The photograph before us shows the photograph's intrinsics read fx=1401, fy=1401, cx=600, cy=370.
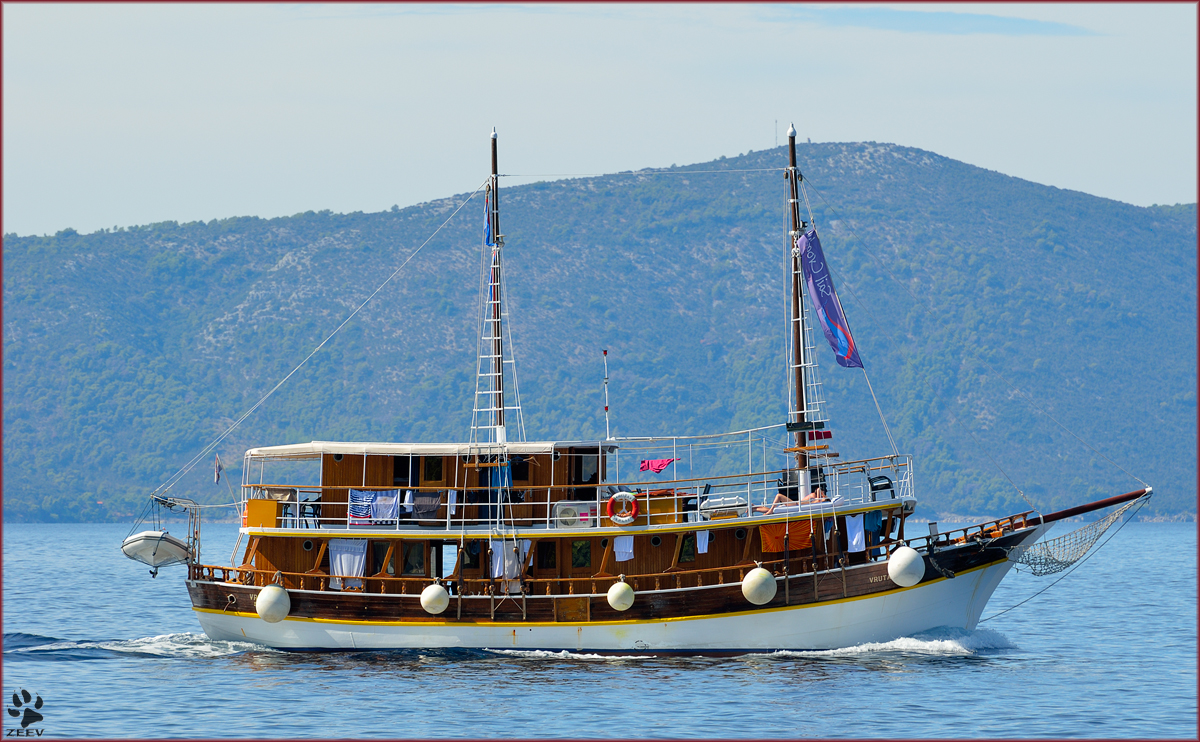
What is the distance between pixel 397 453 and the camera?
118 feet

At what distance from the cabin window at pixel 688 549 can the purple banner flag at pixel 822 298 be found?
6.25 m

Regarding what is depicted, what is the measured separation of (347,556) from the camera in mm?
36000

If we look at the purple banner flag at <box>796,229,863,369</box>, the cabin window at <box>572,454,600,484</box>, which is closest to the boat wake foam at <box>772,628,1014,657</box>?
the cabin window at <box>572,454,600,484</box>

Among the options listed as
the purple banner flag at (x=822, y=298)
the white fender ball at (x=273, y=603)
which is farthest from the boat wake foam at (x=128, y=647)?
the purple banner flag at (x=822, y=298)

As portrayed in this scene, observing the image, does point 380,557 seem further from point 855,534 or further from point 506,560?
point 855,534

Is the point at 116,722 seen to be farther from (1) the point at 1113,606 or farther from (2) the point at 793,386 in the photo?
(1) the point at 1113,606

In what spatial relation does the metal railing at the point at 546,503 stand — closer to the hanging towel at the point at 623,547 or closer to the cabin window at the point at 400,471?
the cabin window at the point at 400,471

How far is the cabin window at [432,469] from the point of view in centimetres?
3656

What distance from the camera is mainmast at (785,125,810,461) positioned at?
118 ft

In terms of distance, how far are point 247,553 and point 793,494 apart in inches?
577

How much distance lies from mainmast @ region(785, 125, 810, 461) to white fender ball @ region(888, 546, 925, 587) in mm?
3718

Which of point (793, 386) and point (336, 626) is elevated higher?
point (793, 386)

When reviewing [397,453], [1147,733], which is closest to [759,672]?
[1147,733]

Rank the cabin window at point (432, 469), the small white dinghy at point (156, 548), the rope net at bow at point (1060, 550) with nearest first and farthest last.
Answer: the rope net at bow at point (1060, 550) < the cabin window at point (432, 469) < the small white dinghy at point (156, 548)
